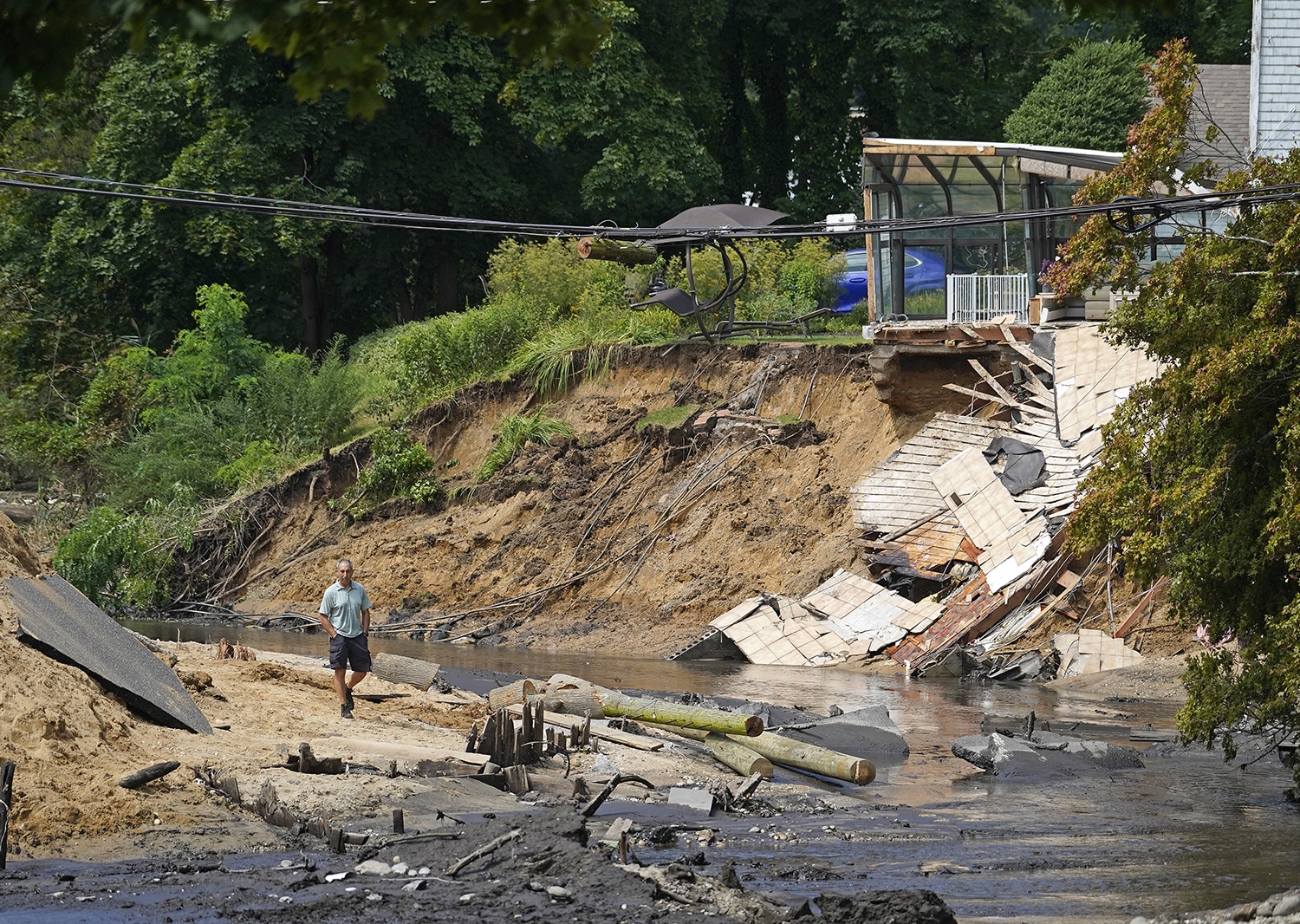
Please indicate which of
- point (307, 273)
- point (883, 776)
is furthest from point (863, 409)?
point (307, 273)

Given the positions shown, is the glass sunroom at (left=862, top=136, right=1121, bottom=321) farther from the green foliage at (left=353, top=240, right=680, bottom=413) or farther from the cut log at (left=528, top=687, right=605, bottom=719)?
the cut log at (left=528, top=687, right=605, bottom=719)

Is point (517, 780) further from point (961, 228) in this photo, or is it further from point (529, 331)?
point (529, 331)

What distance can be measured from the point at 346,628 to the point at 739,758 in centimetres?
406

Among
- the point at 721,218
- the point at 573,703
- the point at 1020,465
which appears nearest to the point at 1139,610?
the point at 1020,465

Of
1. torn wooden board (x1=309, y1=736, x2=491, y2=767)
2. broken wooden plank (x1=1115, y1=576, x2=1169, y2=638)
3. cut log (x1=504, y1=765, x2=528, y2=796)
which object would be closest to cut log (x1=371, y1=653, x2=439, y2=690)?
torn wooden board (x1=309, y1=736, x2=491, y2=767)

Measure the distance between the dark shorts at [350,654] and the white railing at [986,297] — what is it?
15.7m

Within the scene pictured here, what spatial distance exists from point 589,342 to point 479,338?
274 centimetres

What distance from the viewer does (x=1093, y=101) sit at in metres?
32.4

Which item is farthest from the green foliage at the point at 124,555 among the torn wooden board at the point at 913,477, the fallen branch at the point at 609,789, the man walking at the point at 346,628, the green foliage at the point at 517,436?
the fallen branch at the point at 609,789

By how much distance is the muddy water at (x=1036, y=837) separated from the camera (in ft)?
32.1

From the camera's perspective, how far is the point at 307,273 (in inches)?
1563

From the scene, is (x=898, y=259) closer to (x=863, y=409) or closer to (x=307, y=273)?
(x=863, y=409)

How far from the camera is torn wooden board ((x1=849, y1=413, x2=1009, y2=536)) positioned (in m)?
24.4

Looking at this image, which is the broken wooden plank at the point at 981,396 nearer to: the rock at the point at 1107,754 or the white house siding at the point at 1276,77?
the white house siding at the point at 1276,77
